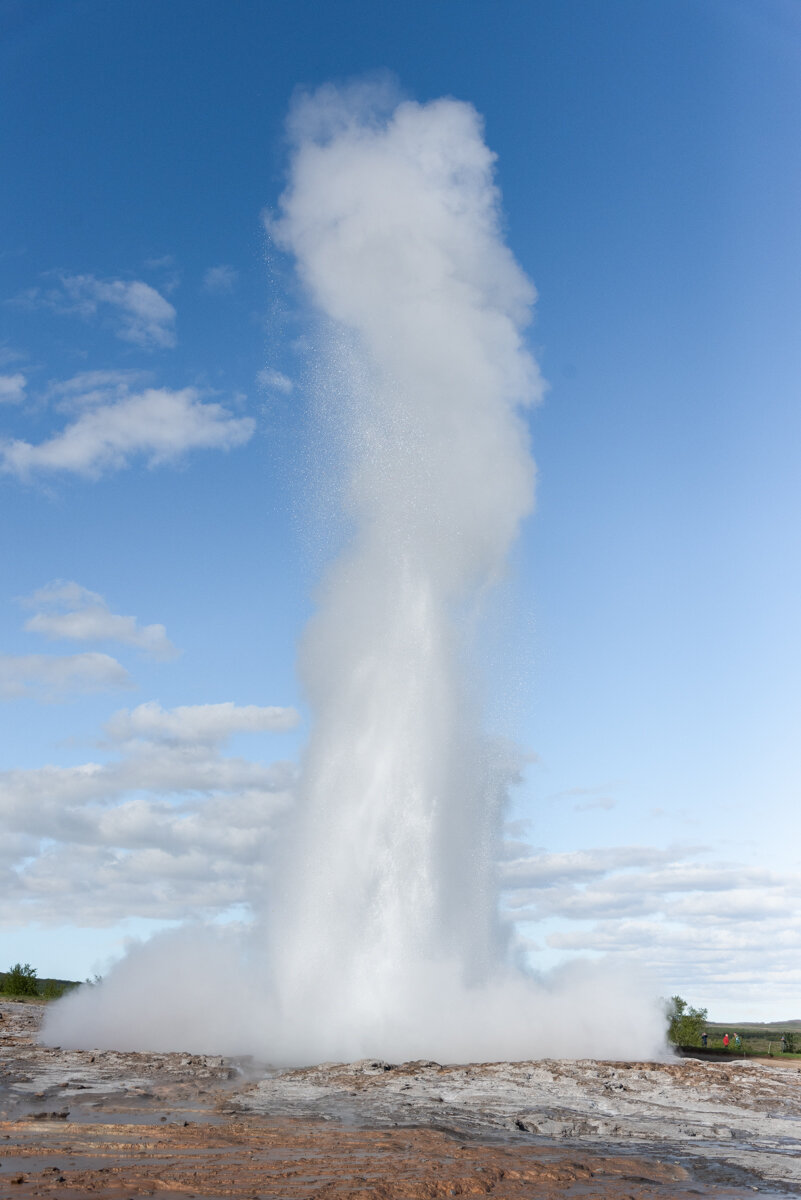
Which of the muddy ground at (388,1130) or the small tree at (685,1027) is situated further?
the small tree at (685,1027)

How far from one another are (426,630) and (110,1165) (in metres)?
21.4

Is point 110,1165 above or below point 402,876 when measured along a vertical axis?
below

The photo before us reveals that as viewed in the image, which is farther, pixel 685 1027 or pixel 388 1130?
pixel 685 1027

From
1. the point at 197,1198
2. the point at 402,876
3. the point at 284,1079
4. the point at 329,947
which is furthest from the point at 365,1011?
the point at 197,1198

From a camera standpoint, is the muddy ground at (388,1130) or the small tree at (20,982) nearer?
the muddy ground at (388,1130)

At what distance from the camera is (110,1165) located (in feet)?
35.1

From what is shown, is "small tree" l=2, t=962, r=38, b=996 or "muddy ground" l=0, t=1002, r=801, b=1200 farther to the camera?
"small tree" l=2, t=962, r=38, b=996

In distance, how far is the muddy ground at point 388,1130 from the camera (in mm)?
10344

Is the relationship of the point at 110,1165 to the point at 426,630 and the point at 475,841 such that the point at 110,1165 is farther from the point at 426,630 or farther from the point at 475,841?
the point at 426,630

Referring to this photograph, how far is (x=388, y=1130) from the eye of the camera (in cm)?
A: 1370

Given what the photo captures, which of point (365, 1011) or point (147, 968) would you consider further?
A: point (147, 968)

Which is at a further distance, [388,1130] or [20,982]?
[20,982]

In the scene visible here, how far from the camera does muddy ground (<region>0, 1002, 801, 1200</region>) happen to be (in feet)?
33.9

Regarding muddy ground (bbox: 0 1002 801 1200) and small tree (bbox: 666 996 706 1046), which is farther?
small tree (bbox: 666 996 706 1046)
